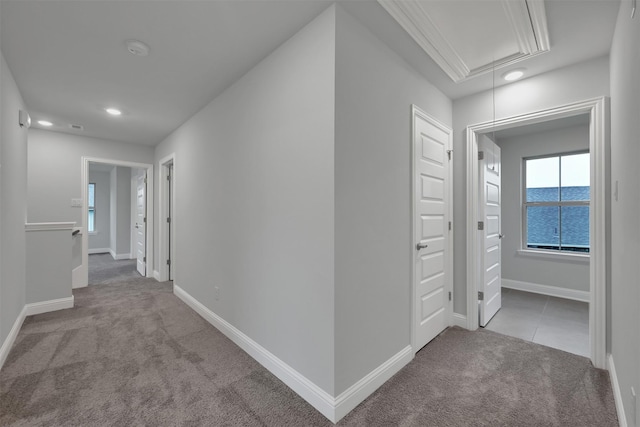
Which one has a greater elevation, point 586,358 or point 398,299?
point 398,299

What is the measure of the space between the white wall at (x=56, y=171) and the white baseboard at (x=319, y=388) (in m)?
3.79

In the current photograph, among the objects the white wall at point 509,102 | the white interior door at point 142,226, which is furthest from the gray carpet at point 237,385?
the white interior door at point 142,226

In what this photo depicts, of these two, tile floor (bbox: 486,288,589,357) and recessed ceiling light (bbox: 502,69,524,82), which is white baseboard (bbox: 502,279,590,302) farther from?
recessed ceiling light (bbox: 502,69,524,82)

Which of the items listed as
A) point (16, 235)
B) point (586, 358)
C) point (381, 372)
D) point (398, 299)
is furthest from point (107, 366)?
A: point (586, 358)

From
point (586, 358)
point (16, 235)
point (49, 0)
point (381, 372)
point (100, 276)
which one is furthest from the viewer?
point (100, 276)

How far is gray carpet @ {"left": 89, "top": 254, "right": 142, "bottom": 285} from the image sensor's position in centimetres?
488

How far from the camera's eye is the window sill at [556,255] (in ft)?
12.7

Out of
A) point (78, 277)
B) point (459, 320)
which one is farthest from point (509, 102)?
point (78, 277)

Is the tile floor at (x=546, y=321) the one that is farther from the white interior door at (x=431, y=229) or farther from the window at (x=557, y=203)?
the window at (x=557, y=203)

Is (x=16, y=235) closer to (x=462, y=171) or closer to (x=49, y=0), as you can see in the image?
(x=49, y=0)

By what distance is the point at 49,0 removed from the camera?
1.66 m

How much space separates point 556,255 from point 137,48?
18.1 ft

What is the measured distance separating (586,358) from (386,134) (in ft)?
8.03

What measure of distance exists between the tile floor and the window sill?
1.86ft
